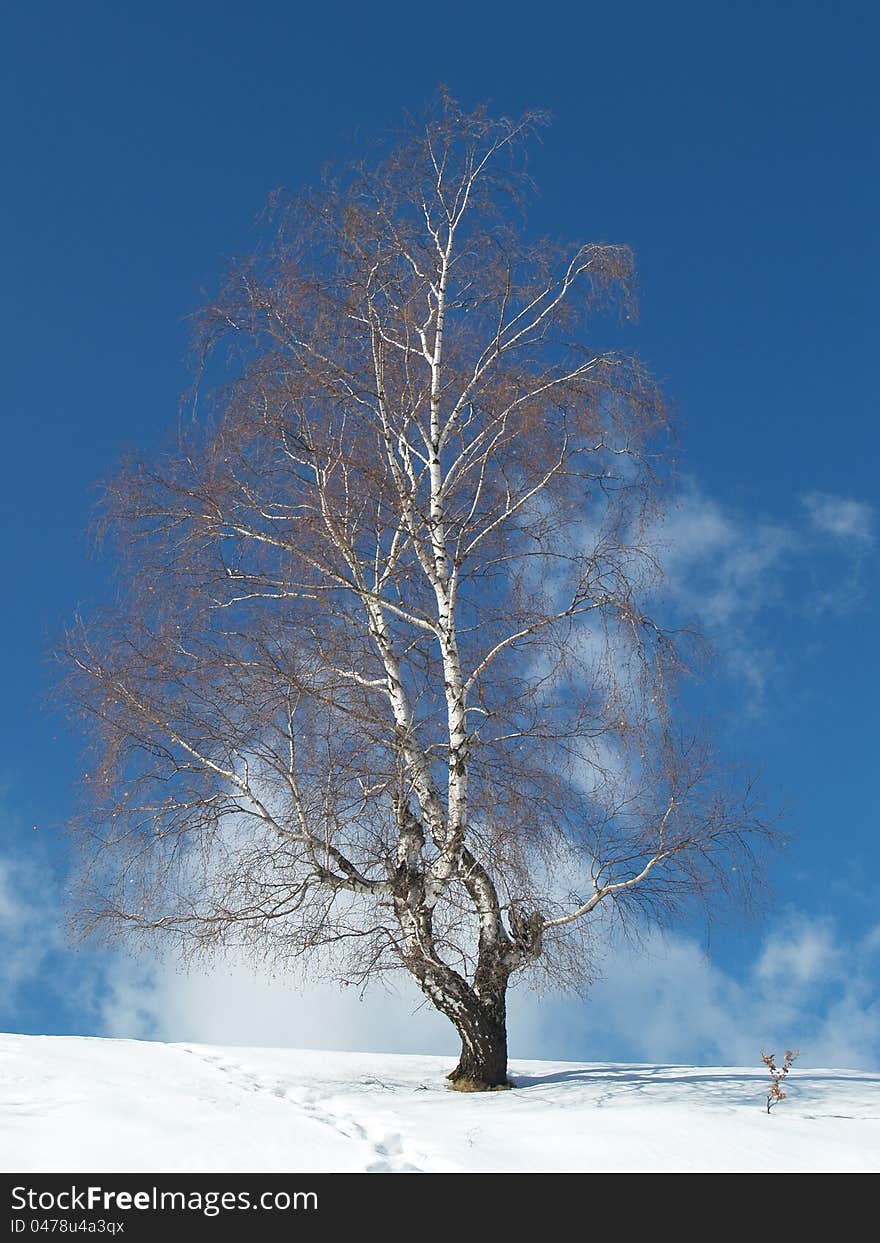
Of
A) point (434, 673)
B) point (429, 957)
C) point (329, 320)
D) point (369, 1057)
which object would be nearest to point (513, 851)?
point (429, 957)

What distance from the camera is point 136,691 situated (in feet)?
Answer: 29.7

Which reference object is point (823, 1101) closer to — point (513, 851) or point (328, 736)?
point (513, 851)

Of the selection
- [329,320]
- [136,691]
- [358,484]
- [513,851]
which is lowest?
[513,851]

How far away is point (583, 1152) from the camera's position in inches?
238

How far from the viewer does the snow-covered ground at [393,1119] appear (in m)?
5.80

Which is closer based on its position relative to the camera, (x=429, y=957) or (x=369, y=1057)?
(x=429, y=957)

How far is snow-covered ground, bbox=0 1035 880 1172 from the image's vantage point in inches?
228

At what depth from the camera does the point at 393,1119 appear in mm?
7137

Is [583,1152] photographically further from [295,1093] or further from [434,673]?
[434,673]

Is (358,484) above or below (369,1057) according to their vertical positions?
above
